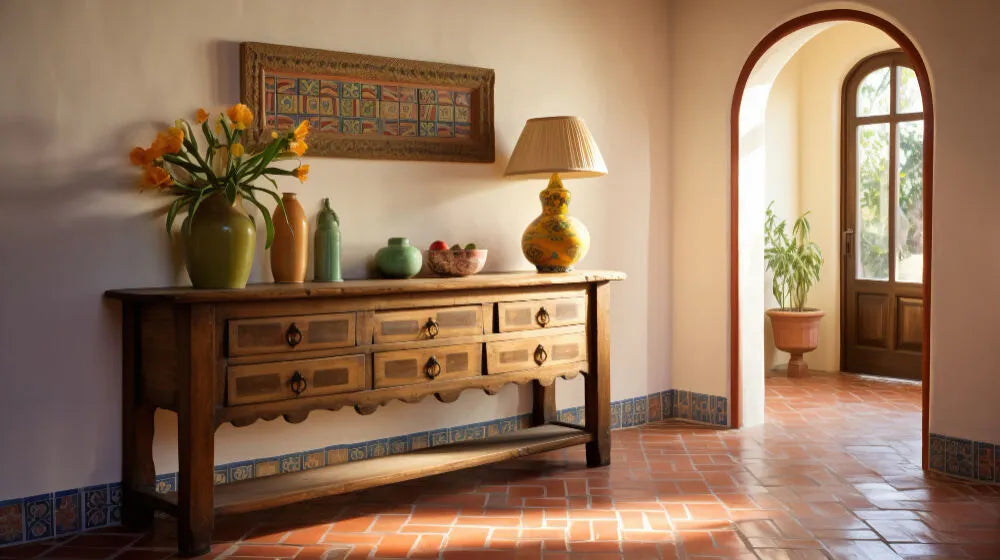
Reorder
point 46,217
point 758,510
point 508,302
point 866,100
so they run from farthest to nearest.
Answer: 1. point 866,100
2. point 508,302
3. point 758,510
4. point 46,217

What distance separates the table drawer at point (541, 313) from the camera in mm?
4574

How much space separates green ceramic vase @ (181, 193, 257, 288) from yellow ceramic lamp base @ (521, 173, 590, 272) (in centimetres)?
169

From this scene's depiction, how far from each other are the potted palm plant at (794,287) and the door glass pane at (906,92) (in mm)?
1132

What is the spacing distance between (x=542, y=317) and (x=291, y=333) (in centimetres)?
142

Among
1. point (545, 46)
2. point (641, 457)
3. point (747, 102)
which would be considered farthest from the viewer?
point (747, 102)

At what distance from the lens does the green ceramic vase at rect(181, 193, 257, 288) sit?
12.4 feet

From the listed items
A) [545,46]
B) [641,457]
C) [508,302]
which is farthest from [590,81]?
[641,457]

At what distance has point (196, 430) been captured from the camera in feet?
11.7

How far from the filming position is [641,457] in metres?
5.19

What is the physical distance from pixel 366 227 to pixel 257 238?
60cm

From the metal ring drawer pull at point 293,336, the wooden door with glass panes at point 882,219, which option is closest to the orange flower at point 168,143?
the metal ring drawer pull at point 293,336

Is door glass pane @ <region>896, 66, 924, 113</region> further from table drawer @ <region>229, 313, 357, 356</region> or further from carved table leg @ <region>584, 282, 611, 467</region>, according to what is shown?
table drawer @ <region>229, 313, 357, 356</region>

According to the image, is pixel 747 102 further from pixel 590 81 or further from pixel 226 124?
pixel 226 124

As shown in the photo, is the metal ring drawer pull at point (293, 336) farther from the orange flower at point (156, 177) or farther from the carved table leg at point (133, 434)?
the orange flower at point (156, 177)
